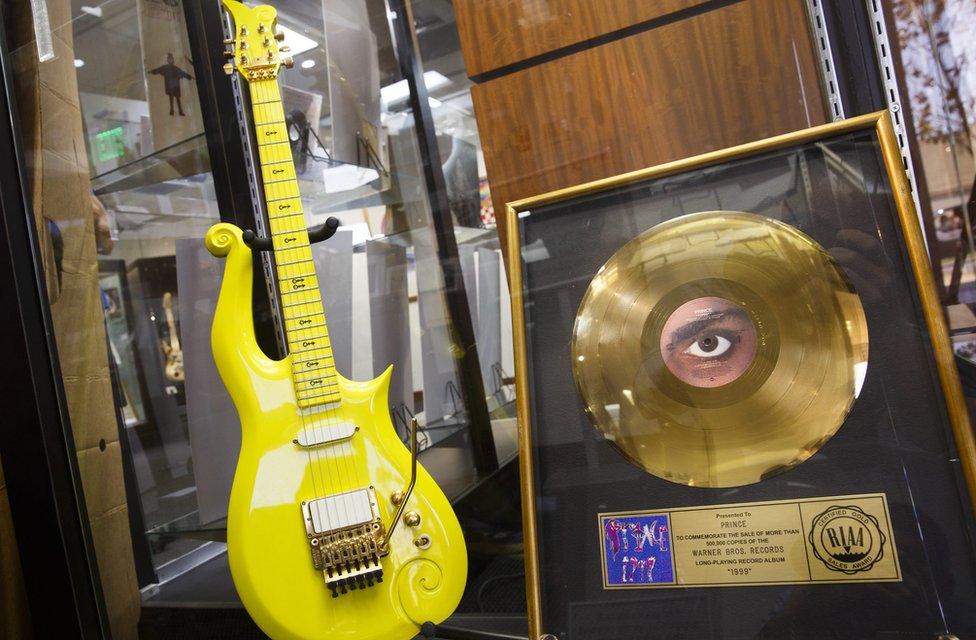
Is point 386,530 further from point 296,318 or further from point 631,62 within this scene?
point 631,62

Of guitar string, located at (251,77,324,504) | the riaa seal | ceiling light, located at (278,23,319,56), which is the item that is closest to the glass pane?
the riaa seal

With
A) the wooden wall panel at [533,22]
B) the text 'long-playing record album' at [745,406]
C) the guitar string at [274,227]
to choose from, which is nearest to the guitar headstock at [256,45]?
the guitar string at [274,227]

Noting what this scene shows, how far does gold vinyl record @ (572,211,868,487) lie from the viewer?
2.50ft

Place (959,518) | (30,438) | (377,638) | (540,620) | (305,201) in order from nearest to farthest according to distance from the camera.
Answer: (959,518) < (540,620) < (377,638) < (30,438) < (305,201)

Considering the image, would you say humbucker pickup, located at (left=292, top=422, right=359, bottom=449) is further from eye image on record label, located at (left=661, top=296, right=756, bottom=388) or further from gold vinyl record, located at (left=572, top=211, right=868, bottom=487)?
eye image on record label, located at (left=661, top=296, right=756, bottom=388)

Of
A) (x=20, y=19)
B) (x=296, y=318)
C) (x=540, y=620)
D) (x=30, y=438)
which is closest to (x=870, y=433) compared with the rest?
(x=540, y=620)

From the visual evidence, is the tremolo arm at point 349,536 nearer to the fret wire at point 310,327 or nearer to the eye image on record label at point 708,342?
the fret wire at point 310,327

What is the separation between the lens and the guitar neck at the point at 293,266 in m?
0.95

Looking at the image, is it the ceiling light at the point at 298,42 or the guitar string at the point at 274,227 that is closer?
the guitar string at the point at 274,227

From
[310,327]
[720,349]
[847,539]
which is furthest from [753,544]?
[310,327]

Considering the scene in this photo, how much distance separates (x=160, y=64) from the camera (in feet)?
4.77

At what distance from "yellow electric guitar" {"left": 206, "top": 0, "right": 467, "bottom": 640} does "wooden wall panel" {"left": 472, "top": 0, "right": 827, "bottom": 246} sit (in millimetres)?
319

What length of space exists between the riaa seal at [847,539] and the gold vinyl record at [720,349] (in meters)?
0.07

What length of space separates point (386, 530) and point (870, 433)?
1.85 ft
